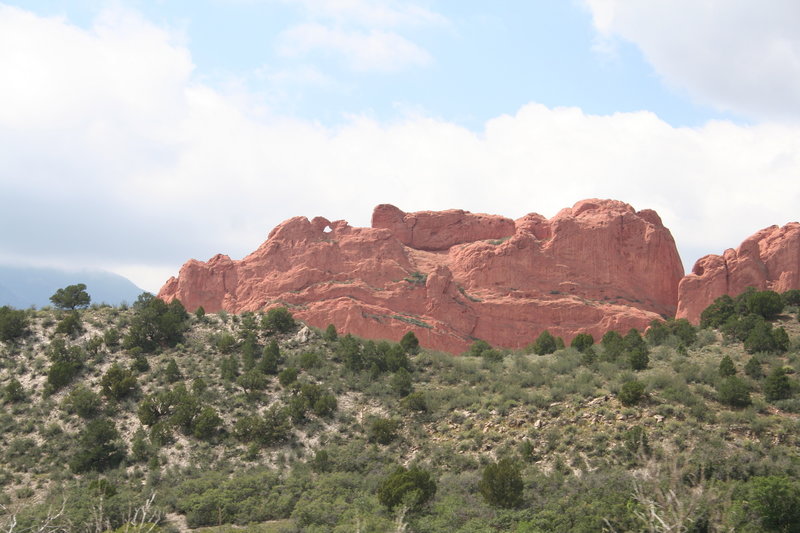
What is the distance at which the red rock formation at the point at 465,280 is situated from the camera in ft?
201

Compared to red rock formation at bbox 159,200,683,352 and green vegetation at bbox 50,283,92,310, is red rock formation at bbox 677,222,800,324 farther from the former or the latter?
green vegetation at bbox 50,283,92,310

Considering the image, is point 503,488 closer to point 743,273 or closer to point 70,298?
point 70,298

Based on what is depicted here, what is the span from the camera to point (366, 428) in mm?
35281

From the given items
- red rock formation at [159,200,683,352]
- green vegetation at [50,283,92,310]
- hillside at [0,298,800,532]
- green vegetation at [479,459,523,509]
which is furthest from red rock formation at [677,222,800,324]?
green vegetation at [50,283,92,310]

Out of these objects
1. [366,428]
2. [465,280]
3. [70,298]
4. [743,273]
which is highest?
[743,273]

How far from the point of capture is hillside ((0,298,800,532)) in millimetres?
→ 24703

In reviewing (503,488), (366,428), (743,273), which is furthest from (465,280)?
(503,488)

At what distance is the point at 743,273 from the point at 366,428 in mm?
40640

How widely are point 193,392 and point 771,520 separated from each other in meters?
26.9

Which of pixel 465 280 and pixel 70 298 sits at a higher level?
pixel 465 280

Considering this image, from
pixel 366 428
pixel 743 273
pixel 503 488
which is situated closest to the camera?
pixel 503 488

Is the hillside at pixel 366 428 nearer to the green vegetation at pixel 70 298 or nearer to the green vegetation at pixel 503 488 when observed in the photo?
the green vegetation at pixel 503 488

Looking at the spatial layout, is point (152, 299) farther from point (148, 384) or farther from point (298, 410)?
point (298, 410)

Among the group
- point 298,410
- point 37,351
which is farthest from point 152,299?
A: point 298,410
